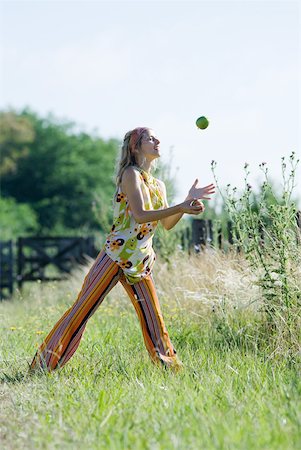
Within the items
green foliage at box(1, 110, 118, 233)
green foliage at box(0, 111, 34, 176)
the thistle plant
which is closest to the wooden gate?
the thistle plant

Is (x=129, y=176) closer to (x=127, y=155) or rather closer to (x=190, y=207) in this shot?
(x=127, y=155)

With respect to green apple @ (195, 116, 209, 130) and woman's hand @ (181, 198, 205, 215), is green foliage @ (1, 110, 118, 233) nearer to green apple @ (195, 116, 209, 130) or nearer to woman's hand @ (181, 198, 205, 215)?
green apple @ (195, 116, 209, 130)

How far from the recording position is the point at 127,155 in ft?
18.2

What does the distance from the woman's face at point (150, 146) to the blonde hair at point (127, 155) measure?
1.3 inches

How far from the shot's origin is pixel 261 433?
3.73 meters

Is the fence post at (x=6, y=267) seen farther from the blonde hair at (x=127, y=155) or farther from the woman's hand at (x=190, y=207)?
the woman's hand at (x=190, y=207)

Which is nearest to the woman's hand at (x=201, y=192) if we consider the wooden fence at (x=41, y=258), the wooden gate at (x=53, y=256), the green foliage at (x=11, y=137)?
the wooden fence at (x=41, y=258)

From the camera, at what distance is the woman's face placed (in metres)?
5.51

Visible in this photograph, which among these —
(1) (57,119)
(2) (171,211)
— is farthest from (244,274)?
(1) (57,119)

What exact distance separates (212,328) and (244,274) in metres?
0.52

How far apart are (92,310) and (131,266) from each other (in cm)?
43

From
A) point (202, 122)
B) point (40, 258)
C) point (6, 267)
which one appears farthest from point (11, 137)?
point (202, 122)

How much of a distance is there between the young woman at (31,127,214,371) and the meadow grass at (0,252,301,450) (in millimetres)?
152

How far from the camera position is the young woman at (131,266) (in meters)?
5.42
